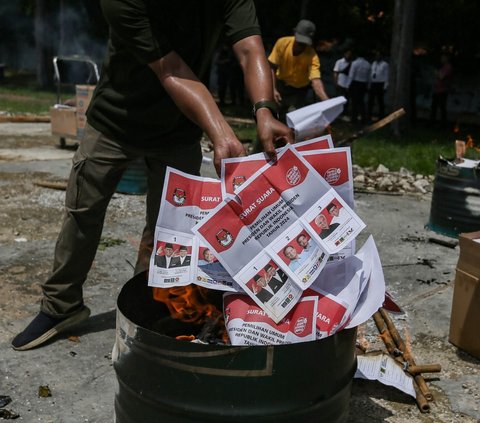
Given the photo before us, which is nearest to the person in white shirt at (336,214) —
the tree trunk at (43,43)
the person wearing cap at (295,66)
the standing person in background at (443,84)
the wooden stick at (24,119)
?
the person wearing cap at (295,66)

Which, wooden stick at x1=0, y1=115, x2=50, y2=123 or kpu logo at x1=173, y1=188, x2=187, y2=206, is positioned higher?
kpu logo at x1=173, y1=188, x2=187, y2=206

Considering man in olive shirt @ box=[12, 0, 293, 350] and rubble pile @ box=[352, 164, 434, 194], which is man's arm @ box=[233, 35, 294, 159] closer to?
man in olive shirt @ box=[12, 0, 293, 350]

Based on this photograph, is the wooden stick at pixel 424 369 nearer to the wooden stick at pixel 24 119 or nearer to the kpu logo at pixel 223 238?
the kpu logo at pixel 223 238

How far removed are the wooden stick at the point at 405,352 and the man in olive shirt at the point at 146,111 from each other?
1.43 metres

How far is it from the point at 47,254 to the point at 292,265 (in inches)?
134

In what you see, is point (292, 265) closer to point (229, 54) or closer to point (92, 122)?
point (92, 122)

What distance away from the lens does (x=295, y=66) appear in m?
8.36

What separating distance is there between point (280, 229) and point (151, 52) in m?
0.93

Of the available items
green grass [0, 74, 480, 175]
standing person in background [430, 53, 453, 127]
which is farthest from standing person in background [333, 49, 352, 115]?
standing person in background [430, 53, 453, 127]

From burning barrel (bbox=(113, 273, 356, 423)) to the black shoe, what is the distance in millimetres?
1582

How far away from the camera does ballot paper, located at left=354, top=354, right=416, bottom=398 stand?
3.25 metres

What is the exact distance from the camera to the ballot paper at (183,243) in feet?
7.08

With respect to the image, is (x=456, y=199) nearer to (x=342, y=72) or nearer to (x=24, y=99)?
(x=342, y=72)

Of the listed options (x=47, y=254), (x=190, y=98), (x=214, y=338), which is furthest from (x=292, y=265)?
(x=47, y=254)
